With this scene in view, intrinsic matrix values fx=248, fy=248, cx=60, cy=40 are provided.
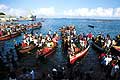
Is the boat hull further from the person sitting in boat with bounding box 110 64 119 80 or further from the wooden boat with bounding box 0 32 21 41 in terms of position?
the wooden boat with bounding box 0 32 21 41

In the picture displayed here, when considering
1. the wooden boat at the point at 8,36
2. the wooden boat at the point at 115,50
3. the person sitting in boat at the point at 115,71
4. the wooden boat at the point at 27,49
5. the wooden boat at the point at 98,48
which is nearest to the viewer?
the person sitting in boat at the point at 115,71

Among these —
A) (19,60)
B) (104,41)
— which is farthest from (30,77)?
(104,41)

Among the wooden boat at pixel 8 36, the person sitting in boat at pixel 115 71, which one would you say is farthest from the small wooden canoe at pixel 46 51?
the wooden boat at pixel 8 36

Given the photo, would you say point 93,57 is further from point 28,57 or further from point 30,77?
point 30,77

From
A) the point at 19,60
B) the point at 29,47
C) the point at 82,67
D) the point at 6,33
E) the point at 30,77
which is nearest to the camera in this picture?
the point at 30,77

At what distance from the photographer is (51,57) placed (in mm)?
41531

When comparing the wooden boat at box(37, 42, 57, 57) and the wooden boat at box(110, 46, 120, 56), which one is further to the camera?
the wooden boat at box(110, 46, 120, 56)

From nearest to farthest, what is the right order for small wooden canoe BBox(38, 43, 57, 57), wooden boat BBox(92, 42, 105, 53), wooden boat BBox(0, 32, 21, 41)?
1. small wooden canoe BBox(38, 43, 57, 57)
2. wooden boat BBox(92, 42, 105, 53)
3. wooden boat BBox(0, 32, 21, 41)

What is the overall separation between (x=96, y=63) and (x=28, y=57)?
1149cm

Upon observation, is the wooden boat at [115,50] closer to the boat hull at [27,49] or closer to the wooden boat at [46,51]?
the wooden boat at [46,51]

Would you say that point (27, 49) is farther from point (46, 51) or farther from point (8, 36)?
point (8, 36)

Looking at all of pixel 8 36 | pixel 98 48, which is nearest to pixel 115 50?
pixel 98 48

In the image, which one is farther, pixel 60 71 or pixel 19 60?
pixel 19 60

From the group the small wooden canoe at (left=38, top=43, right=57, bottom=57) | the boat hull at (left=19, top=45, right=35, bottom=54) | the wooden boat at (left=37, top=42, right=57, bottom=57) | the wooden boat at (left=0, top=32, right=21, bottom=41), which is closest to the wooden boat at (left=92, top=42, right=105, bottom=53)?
the wooden boat at (left=37, top=42, right=57, bottom=57)
